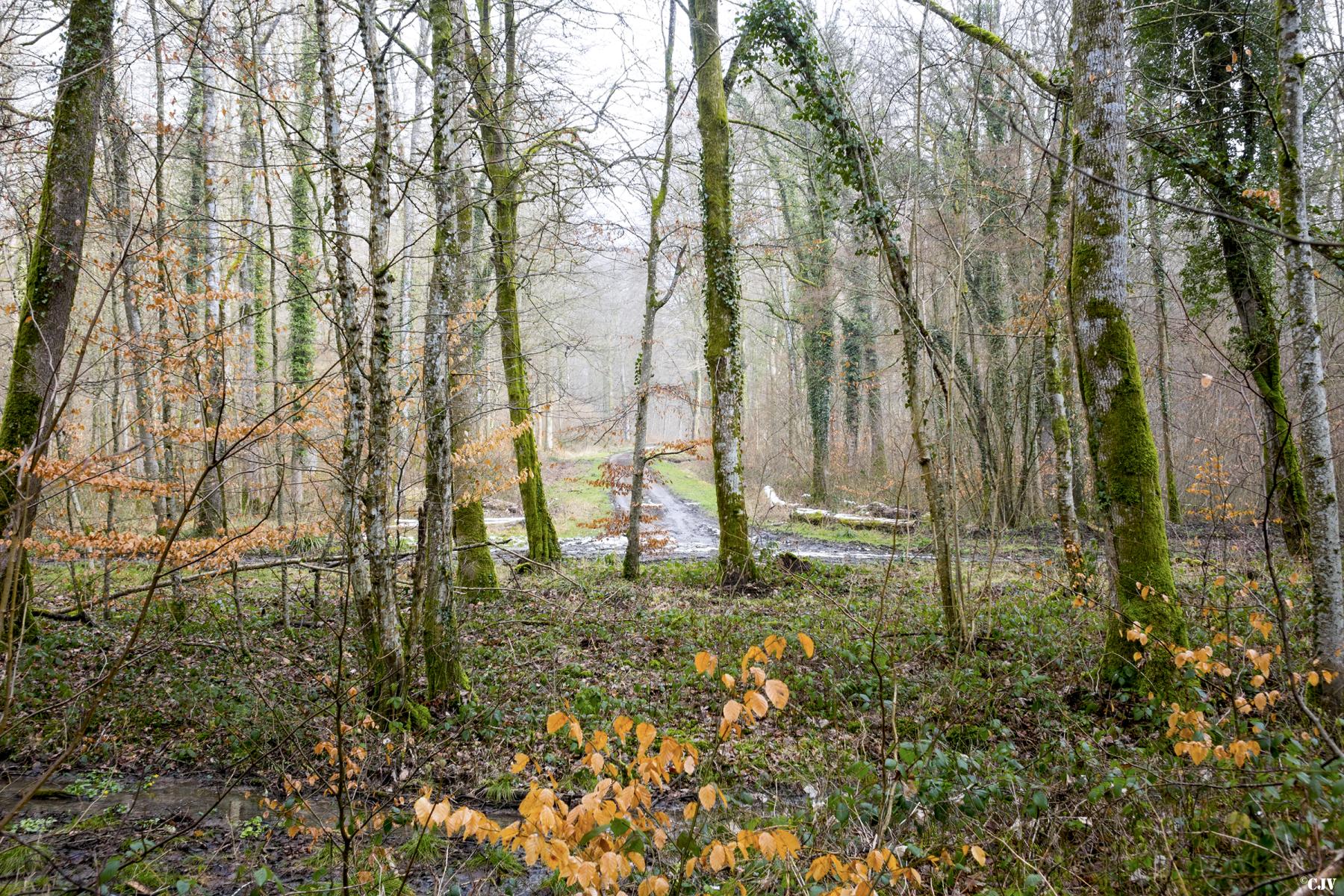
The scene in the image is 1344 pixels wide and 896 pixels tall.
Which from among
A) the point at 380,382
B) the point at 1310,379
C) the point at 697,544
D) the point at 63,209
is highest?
the point at 63,209

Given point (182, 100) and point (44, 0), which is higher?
point (182, 100)

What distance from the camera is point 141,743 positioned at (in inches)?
209

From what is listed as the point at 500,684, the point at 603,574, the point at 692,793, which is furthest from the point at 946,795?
the point at 603,574

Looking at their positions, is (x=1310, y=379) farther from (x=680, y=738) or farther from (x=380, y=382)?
(x=380, y=382)

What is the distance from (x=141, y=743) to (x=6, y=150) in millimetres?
6817

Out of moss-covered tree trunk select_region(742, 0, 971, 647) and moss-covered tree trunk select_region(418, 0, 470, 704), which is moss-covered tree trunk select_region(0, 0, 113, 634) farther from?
moss-covered tree trunk select_region(742, 0, 971, 647)

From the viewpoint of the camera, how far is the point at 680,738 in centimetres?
525

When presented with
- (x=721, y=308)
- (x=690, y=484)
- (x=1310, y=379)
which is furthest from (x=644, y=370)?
(x=690, y=484)

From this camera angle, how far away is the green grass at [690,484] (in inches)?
965

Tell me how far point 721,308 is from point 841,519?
9.14m

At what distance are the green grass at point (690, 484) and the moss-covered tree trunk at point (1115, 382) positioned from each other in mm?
15766

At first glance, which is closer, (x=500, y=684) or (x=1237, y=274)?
(x=500, y=684)

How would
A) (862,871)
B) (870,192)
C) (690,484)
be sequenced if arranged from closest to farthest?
(862,871), (870,192), (690,484)

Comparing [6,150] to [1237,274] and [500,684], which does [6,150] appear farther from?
[1237,274]
